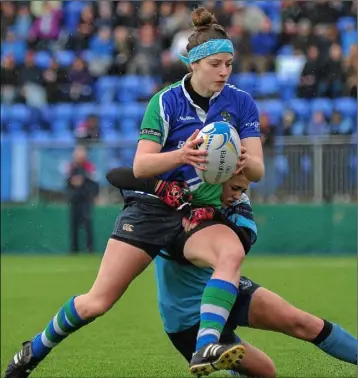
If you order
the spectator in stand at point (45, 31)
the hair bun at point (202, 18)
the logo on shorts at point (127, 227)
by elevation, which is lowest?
the logo on shorts at point (127, 227)

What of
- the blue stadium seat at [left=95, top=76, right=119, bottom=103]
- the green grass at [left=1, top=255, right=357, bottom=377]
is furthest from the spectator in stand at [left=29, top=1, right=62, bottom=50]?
the green grass at [left=1, top=255, right=357, bottom=377]

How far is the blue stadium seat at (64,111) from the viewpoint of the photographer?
67.8ft

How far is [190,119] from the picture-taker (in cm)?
552

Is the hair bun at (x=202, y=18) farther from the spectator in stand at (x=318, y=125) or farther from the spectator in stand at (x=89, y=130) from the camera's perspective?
the spectator in stand at (x=89, y=130)

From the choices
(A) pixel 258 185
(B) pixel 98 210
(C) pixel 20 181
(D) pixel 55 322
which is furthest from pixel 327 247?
(D) pixel 55 322

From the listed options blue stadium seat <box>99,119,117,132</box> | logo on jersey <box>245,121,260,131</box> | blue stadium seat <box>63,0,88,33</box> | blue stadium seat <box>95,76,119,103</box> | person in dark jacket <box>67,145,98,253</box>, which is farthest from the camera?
blue stadium seat <box>63,0,88,33</box>

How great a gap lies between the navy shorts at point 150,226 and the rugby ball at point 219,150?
361 millimetres

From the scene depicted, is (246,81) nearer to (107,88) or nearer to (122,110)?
(122,110)

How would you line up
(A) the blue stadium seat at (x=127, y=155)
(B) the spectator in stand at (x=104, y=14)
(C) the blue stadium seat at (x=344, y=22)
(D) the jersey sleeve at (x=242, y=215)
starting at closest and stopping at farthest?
(D) the jersey sleeve at (x=242, y=215) < (A) the blue stadium seat at (x=127, y=155) < (C) the blue stadium seat at (x=344, y=22) < (B) the spectator in stand at (x=104, y=14)

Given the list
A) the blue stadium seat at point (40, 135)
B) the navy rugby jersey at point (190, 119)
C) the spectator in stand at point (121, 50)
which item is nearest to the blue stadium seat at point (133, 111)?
the spectator in stand at point (121, 50)

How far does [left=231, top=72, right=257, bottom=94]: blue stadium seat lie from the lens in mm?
19767

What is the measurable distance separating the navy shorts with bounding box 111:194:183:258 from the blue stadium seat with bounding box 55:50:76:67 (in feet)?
53.0

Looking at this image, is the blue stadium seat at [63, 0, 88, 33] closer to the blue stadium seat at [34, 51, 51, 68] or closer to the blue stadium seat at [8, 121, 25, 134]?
the blue stadium seat at [34, 51, 51, 68]

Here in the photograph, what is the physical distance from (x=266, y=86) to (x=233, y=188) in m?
14.8
